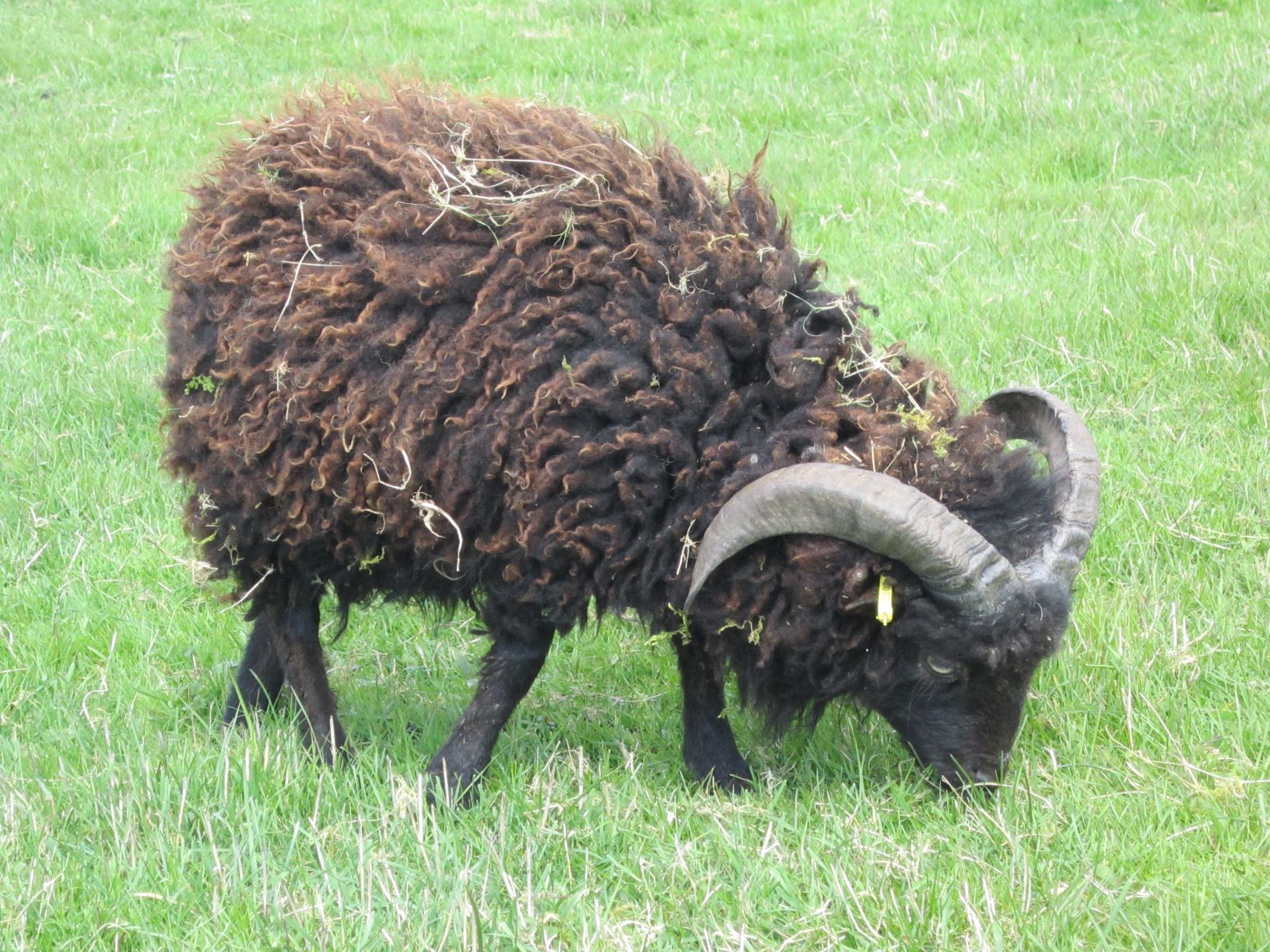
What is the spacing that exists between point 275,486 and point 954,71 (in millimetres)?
8457

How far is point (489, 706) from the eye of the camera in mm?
4855

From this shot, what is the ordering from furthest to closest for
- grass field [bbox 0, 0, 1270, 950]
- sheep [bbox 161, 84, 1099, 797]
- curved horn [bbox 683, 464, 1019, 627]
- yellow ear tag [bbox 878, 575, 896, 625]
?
1. sheep [bbox 161, 84, 1099, 797]
2. yellow ear tag [bbox 878, 575, 896, 625]
3. curved horn [bbox 683, 464, 1019, 627]
4. grass field [bbox 0, 0, 1270, 950]

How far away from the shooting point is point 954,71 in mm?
11430

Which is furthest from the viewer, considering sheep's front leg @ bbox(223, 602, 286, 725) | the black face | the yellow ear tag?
sheep's front leg @ bbox(223, 602, 286, 725)

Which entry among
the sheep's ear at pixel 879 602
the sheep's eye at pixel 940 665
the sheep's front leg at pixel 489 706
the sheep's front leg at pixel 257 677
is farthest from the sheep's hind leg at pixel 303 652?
the sheep's eye at pixel 940 665

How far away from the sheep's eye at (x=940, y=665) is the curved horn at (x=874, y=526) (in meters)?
0.24

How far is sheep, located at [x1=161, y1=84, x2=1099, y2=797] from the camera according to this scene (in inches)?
172

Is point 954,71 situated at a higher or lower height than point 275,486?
higher

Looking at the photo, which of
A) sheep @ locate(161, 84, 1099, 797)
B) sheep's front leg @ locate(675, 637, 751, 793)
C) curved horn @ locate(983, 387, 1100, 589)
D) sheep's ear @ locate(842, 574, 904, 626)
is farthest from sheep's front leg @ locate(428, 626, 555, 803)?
curved horn @ locate(983, 387, 1100, 589)

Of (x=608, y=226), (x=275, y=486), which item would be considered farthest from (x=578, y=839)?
(x=608, y=226)

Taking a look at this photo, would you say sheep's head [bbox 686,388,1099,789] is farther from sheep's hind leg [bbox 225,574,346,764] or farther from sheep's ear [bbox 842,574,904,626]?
sheep's hind leg [bbox 225,574,346,764]

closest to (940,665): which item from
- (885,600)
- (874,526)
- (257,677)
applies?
(885,600)

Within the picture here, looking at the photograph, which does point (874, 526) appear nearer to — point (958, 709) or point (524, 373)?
point (958, 709)

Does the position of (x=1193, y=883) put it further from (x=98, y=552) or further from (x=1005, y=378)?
(x=98, y=552)
